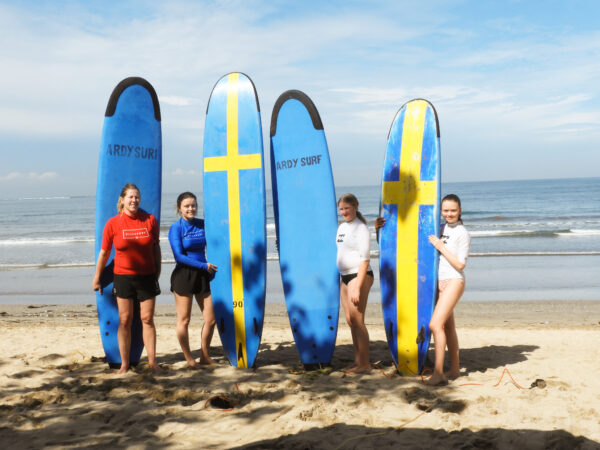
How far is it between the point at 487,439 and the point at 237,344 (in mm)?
2142

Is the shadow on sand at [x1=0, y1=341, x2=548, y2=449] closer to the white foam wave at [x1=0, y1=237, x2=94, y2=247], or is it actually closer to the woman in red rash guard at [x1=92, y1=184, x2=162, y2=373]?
the woman in red rash guard at [x1=92, y1=184, x2=162, y2=373]

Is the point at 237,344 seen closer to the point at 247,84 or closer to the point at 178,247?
the point at 178,247

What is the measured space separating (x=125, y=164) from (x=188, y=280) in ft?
4.28

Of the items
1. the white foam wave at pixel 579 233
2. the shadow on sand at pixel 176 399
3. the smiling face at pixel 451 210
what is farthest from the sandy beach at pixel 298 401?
the white foam wave at pixel 579 233

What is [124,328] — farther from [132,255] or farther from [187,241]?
[187,241]

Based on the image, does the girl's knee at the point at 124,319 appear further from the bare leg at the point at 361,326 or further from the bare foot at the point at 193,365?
the bare leg at the point at 361,326

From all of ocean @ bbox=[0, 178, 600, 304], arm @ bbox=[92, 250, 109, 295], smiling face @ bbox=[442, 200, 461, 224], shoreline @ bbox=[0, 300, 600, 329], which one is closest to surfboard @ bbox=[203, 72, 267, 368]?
arm @ bbox=[92, 250, 109, 295]

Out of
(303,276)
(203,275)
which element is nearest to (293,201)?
(303,276)

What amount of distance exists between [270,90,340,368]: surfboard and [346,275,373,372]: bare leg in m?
0.29

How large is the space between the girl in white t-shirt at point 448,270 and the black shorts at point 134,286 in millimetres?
2038

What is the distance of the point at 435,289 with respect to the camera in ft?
12.4

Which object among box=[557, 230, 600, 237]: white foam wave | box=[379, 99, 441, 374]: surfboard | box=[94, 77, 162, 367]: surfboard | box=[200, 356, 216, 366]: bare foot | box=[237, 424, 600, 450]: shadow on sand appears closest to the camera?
box=[237, 424, 600, 450]: shadow on sand

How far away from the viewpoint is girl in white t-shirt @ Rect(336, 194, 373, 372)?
11.8 feet

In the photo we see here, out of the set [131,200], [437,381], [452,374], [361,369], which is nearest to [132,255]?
[131,200]
